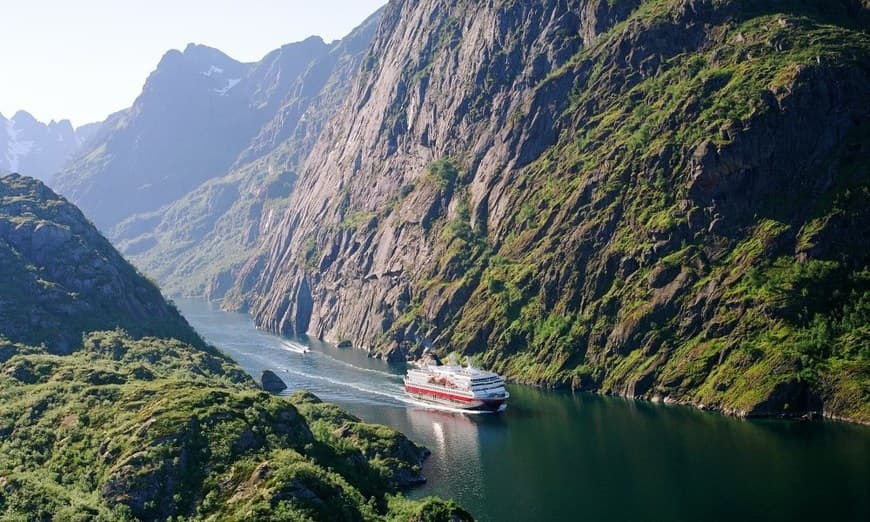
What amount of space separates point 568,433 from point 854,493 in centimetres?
5577

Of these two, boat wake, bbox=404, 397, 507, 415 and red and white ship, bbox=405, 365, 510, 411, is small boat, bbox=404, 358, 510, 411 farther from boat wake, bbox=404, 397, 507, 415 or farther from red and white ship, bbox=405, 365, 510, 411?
boat wake, bbox=404, 397, 507, 415

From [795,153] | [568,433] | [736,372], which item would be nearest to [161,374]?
[568,433]

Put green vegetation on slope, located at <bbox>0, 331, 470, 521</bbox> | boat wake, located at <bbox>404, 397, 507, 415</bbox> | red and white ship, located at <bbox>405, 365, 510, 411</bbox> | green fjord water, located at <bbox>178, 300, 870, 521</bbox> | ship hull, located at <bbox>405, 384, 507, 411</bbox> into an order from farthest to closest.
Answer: red and white ship, located at <bbox>405, 365, 510, 411</bbox>
ship hull, located at <bbox>405, 384, 507, 411</bbox>
boat wake, located at <bbox>404, 397, 507, 415</bbox>
green fjord water, located at <bbox>178, 300, 870, 521</bbox>
green vegetation on slope, located at <bbox>0, 331, 470, 521</bbox>

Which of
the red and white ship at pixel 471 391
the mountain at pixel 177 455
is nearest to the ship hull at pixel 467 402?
the red and white ship at pixel 471 391

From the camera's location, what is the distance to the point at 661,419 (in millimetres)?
163000

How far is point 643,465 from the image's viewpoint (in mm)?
133625

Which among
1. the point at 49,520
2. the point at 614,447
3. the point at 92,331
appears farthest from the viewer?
the point at 92,331

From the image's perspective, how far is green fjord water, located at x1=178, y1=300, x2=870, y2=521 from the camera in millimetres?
112919

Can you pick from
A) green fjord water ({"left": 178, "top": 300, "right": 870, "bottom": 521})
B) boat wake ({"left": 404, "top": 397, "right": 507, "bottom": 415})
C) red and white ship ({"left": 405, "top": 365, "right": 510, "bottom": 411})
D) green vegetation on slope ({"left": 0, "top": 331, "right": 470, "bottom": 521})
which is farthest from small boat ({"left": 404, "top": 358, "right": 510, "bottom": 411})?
green vegetation on slope ({"left": 0, "top": 331, "right": 470, "bottom": 521})

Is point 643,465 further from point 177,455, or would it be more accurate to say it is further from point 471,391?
point 177,455

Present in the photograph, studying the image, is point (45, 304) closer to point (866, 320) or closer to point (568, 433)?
point (568, 433)

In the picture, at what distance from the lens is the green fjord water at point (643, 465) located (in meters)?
113

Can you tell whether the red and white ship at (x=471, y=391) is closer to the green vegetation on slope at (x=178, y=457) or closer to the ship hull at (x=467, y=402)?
the ship hull at (x=467, y=402)

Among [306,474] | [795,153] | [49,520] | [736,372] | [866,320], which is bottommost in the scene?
[49,520]
